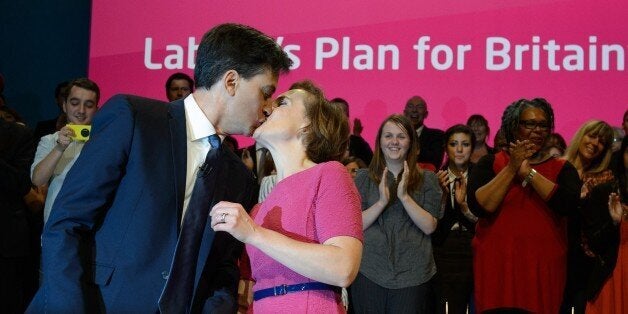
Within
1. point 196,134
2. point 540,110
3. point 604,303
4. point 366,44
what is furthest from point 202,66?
point 366,44

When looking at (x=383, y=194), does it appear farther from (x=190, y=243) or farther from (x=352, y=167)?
(x=190, y=243)

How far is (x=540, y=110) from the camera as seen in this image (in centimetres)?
475

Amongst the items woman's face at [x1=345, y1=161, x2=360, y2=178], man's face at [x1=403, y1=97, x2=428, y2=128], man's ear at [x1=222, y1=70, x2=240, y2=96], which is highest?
man's face at [x1=403, y1=97, x2=428, y2=128]

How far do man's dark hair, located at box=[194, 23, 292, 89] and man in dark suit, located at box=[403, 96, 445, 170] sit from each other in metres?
4.02

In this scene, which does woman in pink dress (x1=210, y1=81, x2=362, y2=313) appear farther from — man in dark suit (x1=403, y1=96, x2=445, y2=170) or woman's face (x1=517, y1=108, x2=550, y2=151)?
man in dark suit (x1=403, y1=96, x2=445, y2=170)

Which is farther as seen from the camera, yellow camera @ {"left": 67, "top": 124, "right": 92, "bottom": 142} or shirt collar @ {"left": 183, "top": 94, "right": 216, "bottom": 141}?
yellow camera @ {"left": 67, "top": 124, "right": 92, "bottom": 142}

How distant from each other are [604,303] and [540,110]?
1134mm

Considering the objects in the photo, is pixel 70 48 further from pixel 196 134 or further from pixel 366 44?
pixel 196 134

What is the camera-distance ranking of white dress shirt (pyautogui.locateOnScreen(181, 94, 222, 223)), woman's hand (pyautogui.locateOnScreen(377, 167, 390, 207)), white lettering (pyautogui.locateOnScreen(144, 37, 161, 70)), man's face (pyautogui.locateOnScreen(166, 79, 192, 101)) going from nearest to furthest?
white dress shirt (pyautogui.locateOnScreen(181, 94, 222, 223))
woman's hand (pyautogui.locateOnScreen(377, 167, 390, 207))
man's face (pyautogui.locateOnScreen(166, 79, 192, 101))
white lettering (pyautogui.locateOnScreen(144, 37, 161, 70))

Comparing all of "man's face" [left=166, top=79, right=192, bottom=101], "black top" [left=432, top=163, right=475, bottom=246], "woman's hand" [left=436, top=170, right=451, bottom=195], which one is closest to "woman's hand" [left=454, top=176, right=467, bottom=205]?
"black top" [left=432, top=163, right=475, bottom=246]

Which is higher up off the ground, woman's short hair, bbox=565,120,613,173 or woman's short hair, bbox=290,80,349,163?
woman's short hair, bbox=565,120,613,173

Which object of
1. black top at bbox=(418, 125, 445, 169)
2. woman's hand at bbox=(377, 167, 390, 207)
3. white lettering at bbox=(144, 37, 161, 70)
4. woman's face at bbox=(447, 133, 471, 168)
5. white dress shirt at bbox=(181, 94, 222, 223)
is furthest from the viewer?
white lettering at bbox=(144, 37, 161, 70)

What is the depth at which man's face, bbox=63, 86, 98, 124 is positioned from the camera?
5.25 meters

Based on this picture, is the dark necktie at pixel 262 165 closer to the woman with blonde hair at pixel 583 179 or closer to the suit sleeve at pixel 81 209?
the woman with blonde hair at pixel 583 179
